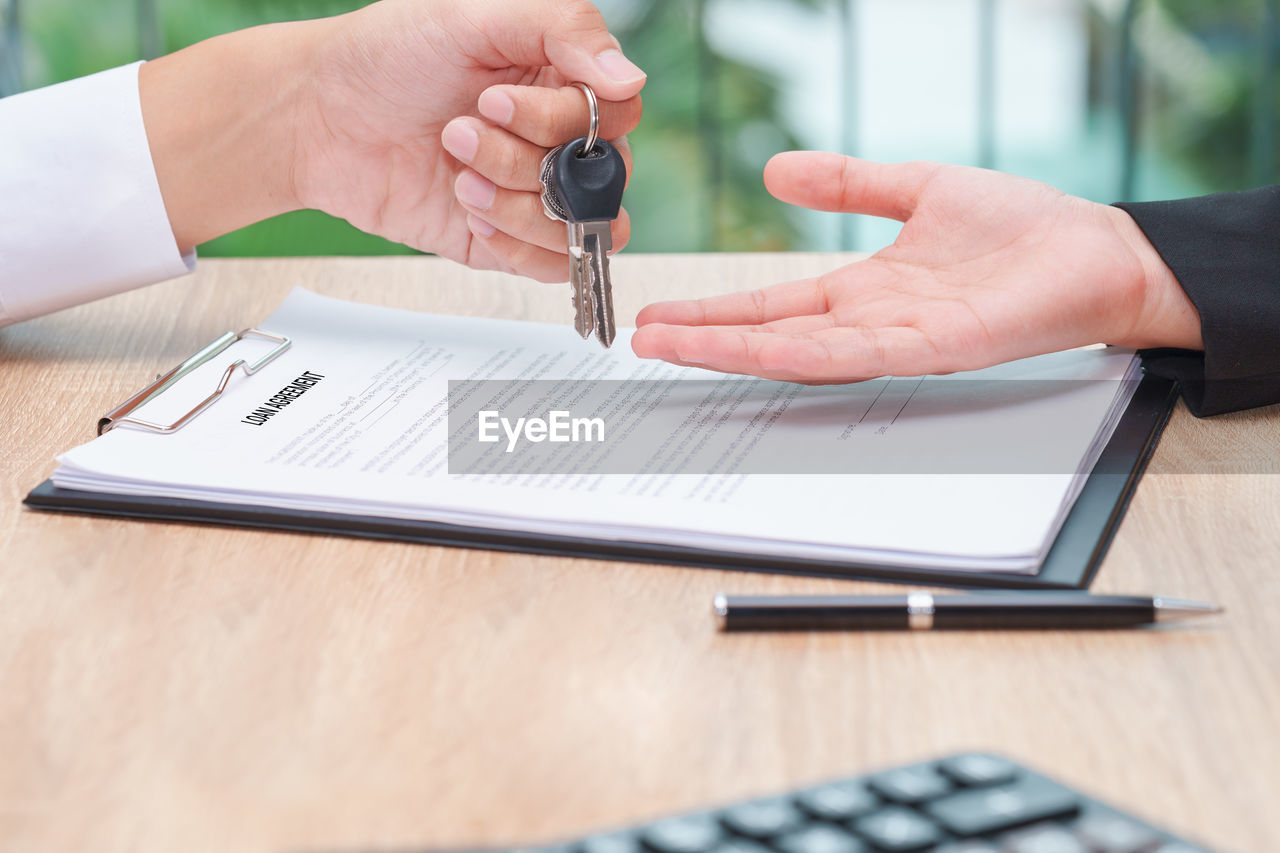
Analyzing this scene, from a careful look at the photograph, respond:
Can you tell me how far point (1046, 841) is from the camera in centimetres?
34

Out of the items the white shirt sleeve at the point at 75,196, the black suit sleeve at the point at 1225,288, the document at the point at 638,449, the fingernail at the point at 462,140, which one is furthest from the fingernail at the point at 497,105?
the black suit sleeve at the point at 1225,288

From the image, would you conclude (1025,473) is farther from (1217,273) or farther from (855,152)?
(855,152)

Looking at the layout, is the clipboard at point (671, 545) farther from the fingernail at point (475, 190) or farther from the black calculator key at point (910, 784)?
the fingernail at point (475, 190)

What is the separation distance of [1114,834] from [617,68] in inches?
25.3

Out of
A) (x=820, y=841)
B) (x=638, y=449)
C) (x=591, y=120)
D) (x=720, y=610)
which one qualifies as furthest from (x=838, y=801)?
(x=591, y=120)

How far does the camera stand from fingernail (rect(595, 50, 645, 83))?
0.83 m

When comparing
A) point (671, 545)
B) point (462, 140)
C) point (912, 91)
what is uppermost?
point (462, 140)

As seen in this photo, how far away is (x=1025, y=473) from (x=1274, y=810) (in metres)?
0.25

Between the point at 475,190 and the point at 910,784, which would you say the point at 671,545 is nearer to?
the point at 910,784

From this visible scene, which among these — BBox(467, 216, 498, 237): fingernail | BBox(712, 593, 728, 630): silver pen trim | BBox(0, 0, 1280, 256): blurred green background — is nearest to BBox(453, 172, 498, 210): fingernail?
BBox(467, 216, 498, 237): fingernail

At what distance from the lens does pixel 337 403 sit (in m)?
0.72

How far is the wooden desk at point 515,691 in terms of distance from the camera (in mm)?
394

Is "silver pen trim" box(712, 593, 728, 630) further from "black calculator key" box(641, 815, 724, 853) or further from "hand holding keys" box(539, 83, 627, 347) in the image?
"hand holding keys" box(539, 83, 627, 347)

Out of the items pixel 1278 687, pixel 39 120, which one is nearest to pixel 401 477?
pixel 1278 687
